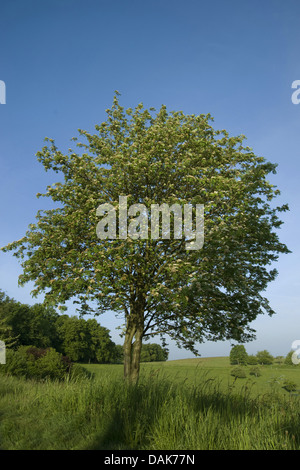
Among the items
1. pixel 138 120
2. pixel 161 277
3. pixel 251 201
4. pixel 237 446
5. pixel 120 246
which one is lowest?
pixel 237 446

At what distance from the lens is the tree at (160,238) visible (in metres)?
16.1

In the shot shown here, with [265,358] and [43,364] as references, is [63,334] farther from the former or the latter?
[265,358]

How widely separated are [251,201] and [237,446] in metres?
13.5

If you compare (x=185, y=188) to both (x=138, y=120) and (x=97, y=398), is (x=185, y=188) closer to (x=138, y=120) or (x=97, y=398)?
(x=138, y=120)

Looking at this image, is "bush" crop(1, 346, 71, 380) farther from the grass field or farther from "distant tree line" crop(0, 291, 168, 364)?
"distant tree line" crop(0, 291, 168, 364)

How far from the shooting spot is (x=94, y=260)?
54.9ft

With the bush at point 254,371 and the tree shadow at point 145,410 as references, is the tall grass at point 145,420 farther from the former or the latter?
the bush at point 254,371

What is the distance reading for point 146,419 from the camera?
24.8 ft

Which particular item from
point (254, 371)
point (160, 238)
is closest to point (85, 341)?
point (160, 238)

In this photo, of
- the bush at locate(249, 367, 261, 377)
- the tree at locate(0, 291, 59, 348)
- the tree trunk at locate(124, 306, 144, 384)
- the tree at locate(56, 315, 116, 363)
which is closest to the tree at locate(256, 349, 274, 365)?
the bush at locate(249, 367, 261, 377)

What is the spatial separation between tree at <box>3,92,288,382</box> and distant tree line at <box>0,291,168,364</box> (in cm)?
4530

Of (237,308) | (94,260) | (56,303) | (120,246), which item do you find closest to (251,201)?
(237,308)

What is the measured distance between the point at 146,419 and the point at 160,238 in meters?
9.80

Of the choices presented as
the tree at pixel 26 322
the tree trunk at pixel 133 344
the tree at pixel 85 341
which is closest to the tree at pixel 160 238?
the tree trunk at pixel 133 344
